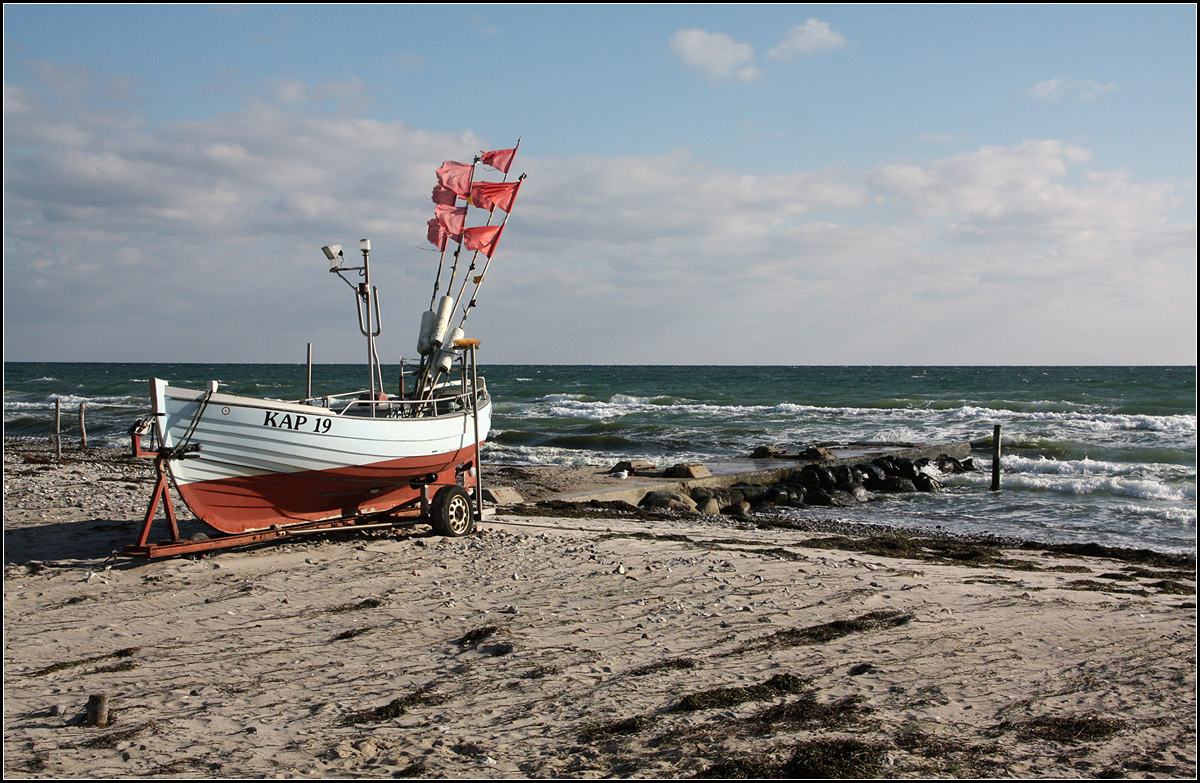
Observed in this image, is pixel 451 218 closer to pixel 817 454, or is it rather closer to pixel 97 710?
pixel 97 710

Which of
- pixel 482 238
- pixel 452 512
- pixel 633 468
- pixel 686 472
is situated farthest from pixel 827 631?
pixel 633 468

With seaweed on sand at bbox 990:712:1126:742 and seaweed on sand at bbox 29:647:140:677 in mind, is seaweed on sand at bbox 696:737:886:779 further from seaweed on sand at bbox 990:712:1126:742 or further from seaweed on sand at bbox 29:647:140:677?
seaweed on sand at bbox 29:647:140:677

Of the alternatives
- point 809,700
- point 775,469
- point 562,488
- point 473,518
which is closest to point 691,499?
point 562,488

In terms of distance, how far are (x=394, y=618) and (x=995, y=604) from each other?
5.60 meters

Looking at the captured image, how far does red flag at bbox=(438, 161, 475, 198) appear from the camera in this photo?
471 inches

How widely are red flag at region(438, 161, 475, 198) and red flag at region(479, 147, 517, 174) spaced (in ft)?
0.87

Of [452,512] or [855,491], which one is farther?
[855,491]

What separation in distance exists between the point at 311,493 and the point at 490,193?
16.3ft

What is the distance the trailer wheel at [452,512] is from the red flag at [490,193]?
414cm

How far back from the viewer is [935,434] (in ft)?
111

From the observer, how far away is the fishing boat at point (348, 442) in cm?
903

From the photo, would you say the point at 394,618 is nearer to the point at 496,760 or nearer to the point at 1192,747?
the point at 496,760

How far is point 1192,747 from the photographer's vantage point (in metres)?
4.63

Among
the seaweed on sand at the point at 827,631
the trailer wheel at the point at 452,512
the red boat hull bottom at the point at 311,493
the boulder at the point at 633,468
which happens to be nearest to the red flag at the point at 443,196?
the red boat hull bottom at the point at 311,493
